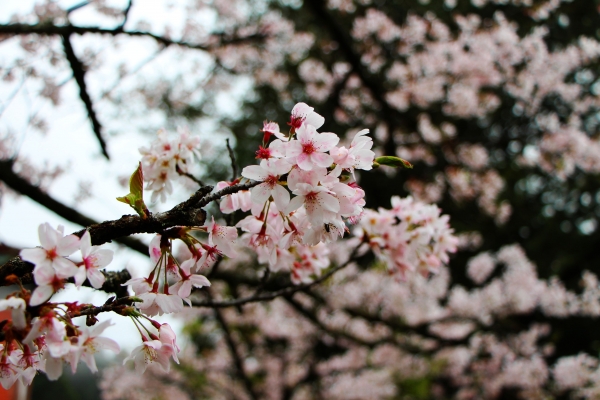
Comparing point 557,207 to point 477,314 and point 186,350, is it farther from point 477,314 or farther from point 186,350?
point 186,350

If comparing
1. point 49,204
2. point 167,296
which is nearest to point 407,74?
point 49,204

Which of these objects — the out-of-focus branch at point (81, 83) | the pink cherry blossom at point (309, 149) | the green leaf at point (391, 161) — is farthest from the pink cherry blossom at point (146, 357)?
the out-of-focus branch at point (81, 83)

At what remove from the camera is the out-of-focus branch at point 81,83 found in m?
2.08

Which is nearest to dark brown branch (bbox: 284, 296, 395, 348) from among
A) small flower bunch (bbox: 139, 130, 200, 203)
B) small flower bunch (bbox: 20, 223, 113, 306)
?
small flower bunch (bbox: 139, 130, 200, 203)

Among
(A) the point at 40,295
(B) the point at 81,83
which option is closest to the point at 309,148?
(A) the point at 40,295

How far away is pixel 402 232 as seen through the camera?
1.41 m

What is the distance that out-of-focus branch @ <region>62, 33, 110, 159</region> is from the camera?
81.7 inches

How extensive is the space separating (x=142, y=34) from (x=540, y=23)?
564cm

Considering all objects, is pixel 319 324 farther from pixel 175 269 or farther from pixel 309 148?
pixel 309 148

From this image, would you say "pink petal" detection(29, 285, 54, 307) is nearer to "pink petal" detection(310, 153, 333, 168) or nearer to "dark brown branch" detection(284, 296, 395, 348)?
"pink petal" detection(310, 153, 333, 168)

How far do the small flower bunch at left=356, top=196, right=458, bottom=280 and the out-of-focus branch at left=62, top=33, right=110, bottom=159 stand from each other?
1671 mm

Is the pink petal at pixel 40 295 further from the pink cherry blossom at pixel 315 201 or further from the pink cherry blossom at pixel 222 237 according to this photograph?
the pink cherry blossom at pixel 315 201

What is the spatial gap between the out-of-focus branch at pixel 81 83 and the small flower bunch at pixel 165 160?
1136mm

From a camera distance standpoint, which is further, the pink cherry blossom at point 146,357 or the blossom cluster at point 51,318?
the pink cherry blossom at point 146,357
